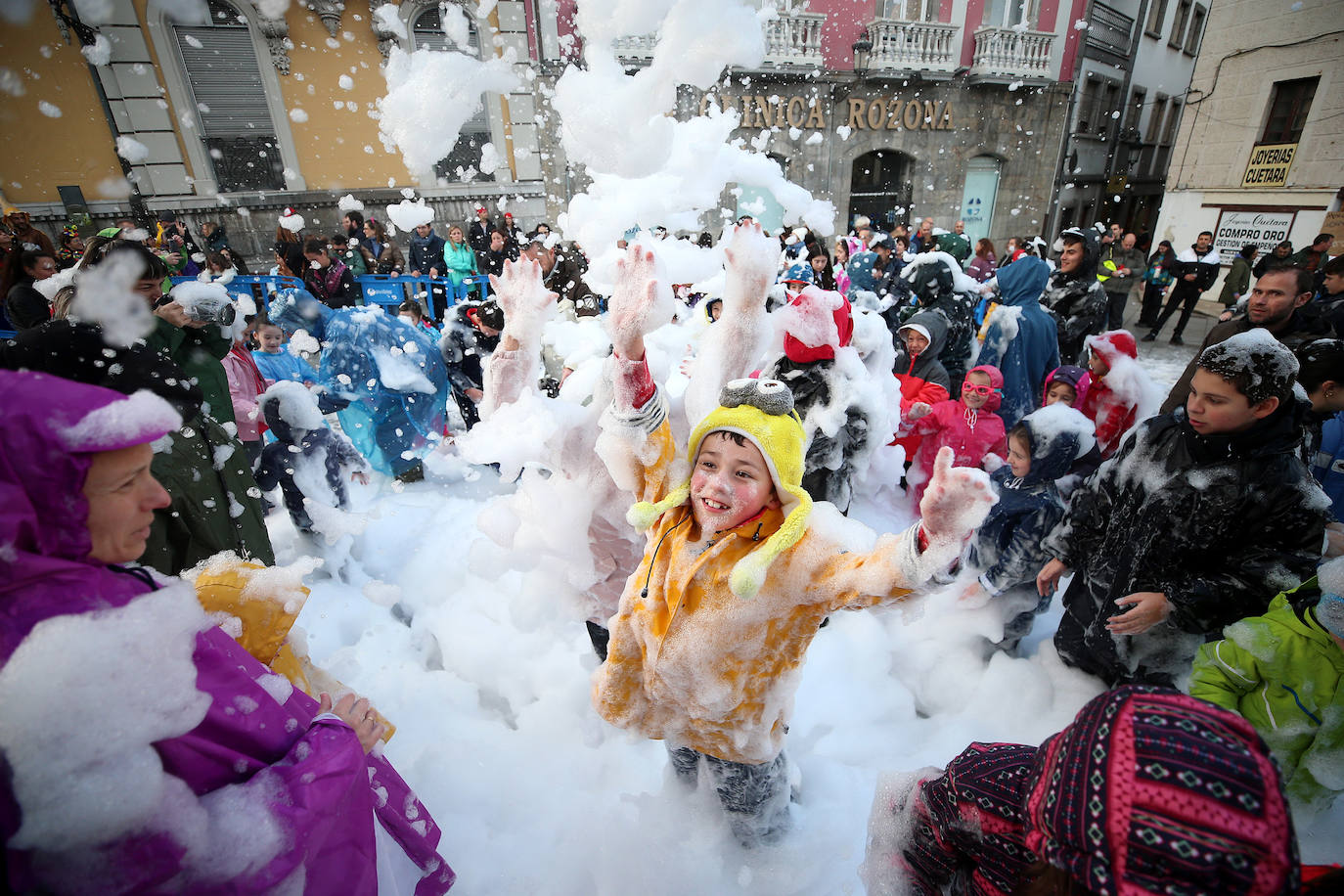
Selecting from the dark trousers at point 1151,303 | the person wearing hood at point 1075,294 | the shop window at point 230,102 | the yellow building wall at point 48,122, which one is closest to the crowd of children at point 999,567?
the person wearing hood at point 1075,294

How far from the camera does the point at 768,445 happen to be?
1.47 meters

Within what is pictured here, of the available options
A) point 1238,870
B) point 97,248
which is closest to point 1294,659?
point 1238,870

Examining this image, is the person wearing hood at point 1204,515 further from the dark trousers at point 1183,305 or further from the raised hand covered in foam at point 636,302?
the dark trousers at point 1183,305

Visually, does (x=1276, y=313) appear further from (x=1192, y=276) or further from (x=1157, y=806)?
(x=1192, y=276)

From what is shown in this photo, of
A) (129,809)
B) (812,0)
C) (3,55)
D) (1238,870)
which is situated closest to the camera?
(1238,870)

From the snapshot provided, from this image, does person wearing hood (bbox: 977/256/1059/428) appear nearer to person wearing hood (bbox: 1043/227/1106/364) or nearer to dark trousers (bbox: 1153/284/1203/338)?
person wearing hood (bbox: 1043/227/1106/364)

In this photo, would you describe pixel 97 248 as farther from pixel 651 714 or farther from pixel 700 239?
pixel 700 239

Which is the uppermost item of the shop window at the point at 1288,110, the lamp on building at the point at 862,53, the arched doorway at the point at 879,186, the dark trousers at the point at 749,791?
the lamp on building at the point at 862,53

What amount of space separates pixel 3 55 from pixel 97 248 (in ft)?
40.1

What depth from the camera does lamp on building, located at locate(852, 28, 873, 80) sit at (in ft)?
45.4

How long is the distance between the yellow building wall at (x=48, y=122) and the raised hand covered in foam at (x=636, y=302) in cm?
1436

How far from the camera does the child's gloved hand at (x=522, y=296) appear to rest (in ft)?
7.37

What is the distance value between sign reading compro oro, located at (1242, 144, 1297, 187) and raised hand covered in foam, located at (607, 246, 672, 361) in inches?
750

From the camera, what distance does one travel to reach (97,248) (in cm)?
254
